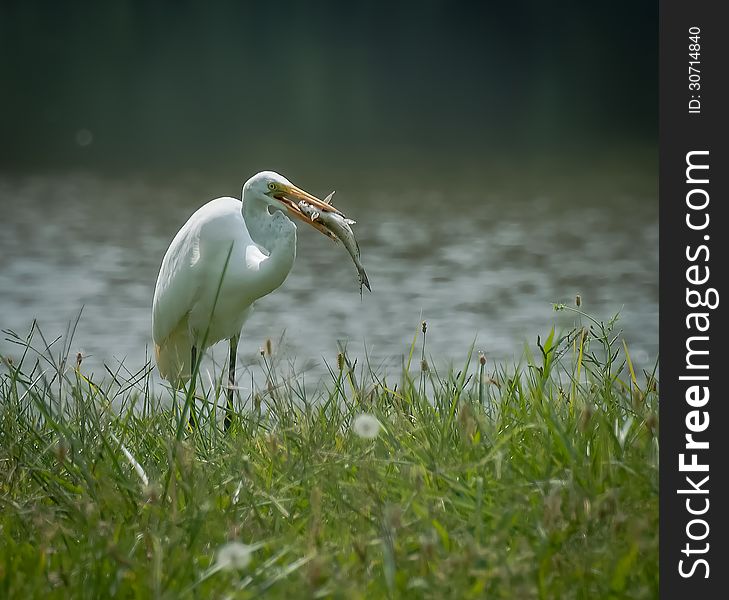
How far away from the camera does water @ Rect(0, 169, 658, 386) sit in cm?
809

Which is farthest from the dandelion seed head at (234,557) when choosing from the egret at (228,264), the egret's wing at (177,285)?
the egret's wing at (177,285)

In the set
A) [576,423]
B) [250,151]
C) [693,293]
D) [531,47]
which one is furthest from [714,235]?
[531,47]

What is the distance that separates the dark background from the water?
83.0 inches

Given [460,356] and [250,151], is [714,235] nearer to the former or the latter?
[460,356]

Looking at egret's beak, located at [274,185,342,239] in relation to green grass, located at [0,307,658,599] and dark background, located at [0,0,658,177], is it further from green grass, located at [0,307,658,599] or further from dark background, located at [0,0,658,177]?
dark background, located at [0,0,658,177]

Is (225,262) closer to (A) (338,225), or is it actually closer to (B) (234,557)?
(A) (338,225)

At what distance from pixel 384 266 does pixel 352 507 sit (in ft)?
27.3

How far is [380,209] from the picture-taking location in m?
13.0

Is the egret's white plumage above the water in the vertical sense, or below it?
below

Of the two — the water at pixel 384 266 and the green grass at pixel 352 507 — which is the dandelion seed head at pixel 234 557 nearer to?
the green grass at pixel 352 507

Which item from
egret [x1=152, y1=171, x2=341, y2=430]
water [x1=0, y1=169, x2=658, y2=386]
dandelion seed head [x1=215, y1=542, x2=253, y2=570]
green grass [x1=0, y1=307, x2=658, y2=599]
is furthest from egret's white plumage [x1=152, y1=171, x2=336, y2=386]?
dandelion seed head [x1=215, y1=542, x2=253, y2=570]

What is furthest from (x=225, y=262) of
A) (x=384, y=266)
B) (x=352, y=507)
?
(x=384, y=266)

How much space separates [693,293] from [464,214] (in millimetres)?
10858

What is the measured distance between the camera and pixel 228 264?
429cm
